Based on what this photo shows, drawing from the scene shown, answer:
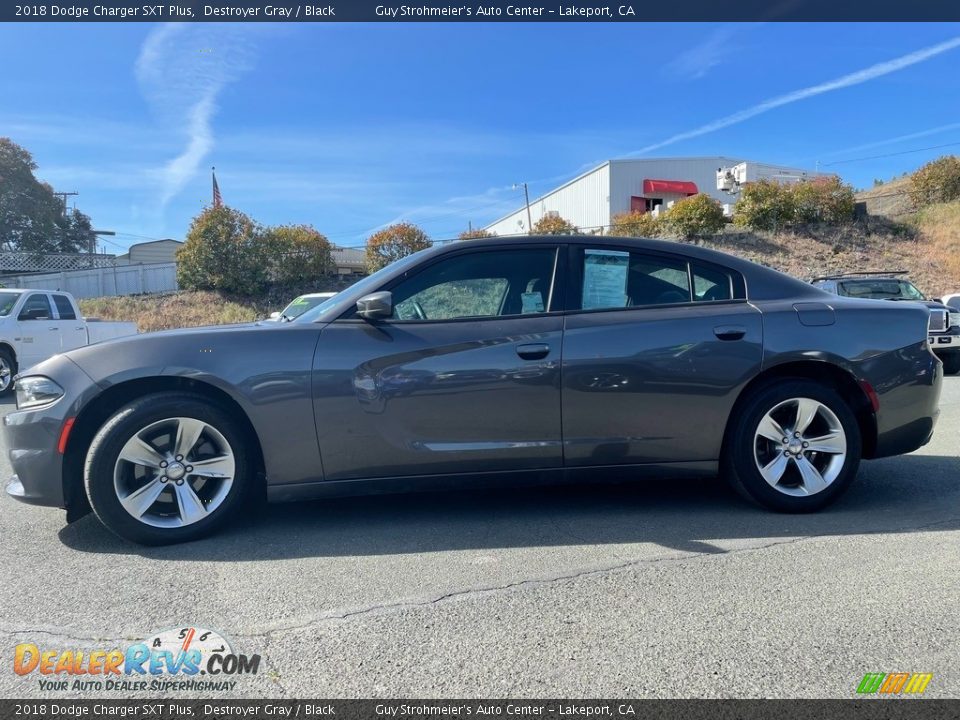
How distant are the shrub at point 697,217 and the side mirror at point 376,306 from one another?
75.6 ft

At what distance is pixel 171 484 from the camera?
340 cm

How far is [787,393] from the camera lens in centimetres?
373

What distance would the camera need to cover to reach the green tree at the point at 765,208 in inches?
975

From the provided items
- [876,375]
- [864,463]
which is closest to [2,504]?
[876,375]

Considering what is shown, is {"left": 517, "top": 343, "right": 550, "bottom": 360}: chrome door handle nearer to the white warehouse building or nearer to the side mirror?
the side mirror

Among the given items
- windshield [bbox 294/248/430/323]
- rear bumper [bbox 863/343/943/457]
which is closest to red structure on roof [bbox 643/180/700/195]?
rear bumper [bbox 863/343/943/457]

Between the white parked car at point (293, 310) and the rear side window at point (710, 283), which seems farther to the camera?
the white parked car at point (293, 310)

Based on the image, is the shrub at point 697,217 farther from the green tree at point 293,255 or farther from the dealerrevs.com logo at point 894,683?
the dealerrevs.com logo at point 894,683

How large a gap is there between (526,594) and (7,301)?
1177cm

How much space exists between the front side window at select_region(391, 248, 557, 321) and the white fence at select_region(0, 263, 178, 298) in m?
23.9

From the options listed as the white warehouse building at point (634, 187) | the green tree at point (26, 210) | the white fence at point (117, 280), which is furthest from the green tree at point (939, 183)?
the green tree at point (26, 210)

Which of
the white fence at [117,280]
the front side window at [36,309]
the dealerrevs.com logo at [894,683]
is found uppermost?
the white fence at [117,280]

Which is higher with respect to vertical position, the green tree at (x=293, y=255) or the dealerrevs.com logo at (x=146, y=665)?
the green tree at (x=293, y=255)

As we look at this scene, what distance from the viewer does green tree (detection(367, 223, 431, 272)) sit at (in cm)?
2497
